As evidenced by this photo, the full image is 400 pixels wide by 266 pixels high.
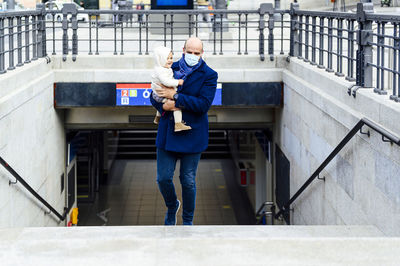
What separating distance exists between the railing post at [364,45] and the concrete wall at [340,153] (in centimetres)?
18

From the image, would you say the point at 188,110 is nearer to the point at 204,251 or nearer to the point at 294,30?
the point at 204,251

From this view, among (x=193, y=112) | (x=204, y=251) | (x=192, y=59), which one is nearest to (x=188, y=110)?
(x=193, y=112)

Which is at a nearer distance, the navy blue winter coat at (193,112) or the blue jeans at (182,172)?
the navy blue winter coat at (193,112)

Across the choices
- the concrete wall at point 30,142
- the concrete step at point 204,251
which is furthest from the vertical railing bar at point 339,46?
the concrete wall at point 30,142

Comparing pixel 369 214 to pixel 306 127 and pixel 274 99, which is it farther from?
pixel 274 99

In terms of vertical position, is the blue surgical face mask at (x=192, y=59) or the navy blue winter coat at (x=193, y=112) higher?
the blue surgical face mask at (x=192, y=59)

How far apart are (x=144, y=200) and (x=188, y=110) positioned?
531 inches

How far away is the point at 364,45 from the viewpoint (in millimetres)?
6562

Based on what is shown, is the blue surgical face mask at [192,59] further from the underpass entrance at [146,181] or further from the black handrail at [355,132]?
the underpass entrance at [146,181]

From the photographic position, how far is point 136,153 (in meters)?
24.8

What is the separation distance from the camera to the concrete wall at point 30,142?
7.68 meters

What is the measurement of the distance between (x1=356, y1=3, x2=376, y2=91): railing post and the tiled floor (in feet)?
33.5

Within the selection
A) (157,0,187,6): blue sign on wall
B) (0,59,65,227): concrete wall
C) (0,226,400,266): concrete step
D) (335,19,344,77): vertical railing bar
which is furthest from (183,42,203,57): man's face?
(157,0,187,6): blue sign on wall

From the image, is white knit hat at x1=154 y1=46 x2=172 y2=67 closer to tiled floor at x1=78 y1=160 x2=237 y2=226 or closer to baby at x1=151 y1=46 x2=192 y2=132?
baby at x1=151 y1=46 x2=192 y2=132
